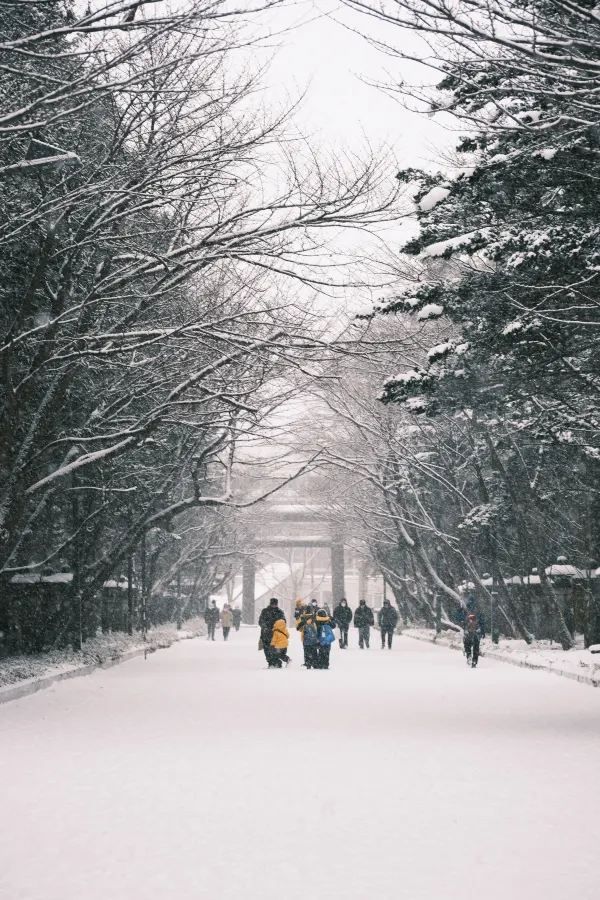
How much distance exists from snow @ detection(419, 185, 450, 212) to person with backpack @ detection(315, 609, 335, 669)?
1299 centimetres

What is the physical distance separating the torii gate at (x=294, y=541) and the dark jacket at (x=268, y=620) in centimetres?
4850

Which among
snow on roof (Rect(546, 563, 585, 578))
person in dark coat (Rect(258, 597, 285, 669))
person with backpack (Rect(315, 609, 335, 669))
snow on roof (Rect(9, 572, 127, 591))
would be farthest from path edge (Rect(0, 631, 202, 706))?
snow on roof (Rect(546, 563, 585, 578))

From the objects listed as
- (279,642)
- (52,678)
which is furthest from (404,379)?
(279,642)

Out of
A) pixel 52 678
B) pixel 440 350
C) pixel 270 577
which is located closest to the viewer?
pixel 440 350

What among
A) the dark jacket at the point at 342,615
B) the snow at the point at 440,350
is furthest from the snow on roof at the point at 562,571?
the snow at the point at 440,350

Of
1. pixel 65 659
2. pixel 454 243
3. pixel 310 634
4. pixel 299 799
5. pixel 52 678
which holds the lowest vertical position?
pixel 299 799

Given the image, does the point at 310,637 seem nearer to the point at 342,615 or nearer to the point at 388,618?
the point at 388,618

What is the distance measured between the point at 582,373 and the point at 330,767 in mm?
8598

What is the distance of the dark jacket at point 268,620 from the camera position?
87.5 ft

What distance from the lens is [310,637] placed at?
26625mm

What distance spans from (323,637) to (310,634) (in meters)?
0.28

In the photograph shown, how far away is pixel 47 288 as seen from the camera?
1931 centimetres

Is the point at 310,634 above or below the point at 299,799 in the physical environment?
above

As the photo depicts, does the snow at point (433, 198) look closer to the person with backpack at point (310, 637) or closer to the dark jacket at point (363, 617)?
the person with backpack at point (310, 637)
